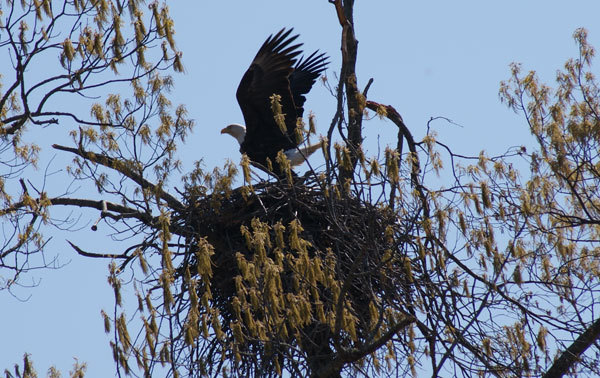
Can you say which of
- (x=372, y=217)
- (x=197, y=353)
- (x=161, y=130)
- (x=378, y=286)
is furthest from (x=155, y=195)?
(x=372, y=217)

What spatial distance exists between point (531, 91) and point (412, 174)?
4.71ft

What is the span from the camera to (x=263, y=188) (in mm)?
7723

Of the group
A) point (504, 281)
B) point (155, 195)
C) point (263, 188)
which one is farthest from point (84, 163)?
point (504, 281)

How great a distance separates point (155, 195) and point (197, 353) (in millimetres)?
1148

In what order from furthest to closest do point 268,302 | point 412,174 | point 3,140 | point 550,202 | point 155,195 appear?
point 3,140 → point 155,195 → point 550,202 → point 412,174 → point 268,302

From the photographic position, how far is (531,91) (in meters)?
6.91

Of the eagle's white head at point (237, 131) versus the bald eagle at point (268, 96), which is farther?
the eagle's white head at point (237, 131)

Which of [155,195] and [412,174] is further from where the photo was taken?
[155,195]

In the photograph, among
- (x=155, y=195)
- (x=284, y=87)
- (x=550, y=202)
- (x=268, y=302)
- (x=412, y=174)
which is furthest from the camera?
(x=284, y=87)

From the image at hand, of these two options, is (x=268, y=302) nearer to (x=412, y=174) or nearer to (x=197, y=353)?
(x=412, y=174)

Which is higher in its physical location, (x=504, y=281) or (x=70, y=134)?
(x=70, y=134)

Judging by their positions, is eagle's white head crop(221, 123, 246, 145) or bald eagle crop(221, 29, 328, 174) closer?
bald eagle crop(221, 29, 328, 174)

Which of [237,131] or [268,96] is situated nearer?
[268,96]

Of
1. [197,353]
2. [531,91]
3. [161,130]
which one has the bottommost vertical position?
[197,353]
